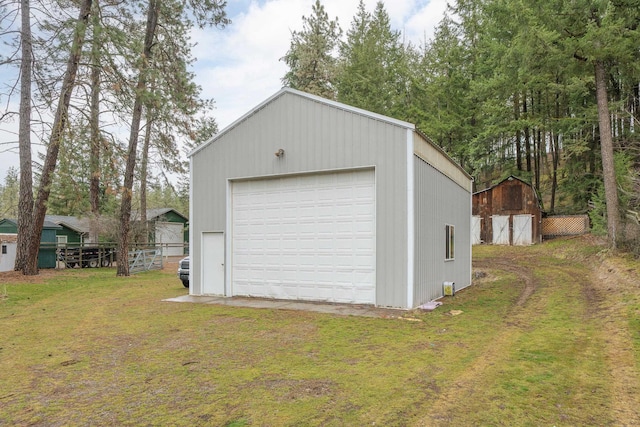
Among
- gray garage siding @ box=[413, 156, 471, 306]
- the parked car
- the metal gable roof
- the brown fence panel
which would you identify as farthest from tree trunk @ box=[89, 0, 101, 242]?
the brown fence panel

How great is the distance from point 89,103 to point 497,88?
713 inches

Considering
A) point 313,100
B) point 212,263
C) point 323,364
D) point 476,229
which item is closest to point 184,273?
point 212,263

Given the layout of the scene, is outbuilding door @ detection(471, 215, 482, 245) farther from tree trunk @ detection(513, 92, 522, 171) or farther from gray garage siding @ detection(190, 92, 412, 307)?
gray garage siding @ detection(190, 92, 412, 307)

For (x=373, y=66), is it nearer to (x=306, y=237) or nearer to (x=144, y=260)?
(x=144, y=260)

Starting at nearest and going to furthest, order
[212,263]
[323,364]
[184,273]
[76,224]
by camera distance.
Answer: [323,364] → [212,263] → [184,273] → [76,224]

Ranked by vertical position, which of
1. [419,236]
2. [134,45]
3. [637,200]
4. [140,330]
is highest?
[134,45]

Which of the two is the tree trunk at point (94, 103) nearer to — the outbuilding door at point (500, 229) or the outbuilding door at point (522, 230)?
the outbuilding door at point (500, 229)

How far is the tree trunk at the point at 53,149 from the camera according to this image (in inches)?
530

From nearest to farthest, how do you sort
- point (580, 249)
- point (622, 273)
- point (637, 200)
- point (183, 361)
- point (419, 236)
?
point (183, 361), point (419, 236), point (622, 273), point (637, 200), point (580, 249)

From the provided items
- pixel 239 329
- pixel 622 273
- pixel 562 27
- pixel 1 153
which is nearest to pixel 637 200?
pixel 622 273

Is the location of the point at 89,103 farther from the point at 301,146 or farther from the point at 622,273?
the point at 622,273

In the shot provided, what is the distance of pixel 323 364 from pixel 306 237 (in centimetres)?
478

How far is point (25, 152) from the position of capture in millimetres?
14445

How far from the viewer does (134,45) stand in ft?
42.7
